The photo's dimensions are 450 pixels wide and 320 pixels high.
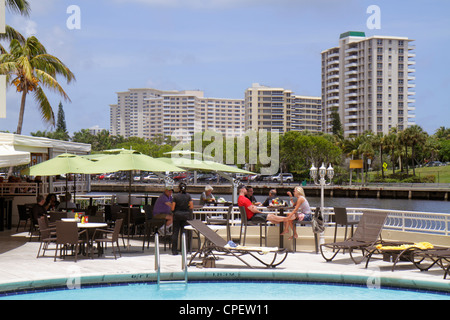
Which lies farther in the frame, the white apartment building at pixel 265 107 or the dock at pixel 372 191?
the white apartment building at pixel 265 107

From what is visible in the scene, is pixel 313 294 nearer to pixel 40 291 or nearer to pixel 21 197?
pixel 40 291

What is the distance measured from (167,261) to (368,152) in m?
82.3

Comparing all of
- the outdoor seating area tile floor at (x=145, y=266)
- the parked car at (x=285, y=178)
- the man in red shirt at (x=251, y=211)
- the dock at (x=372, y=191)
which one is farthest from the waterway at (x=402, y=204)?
the outdoor seating area tile floor at (x=145, y=266)

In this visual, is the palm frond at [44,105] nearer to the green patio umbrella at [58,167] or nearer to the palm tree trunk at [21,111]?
the palm tree trunk at [21,111]

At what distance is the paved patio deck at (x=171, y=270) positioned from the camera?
8789 mm

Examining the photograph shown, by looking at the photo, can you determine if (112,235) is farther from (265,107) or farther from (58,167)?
(265,107)

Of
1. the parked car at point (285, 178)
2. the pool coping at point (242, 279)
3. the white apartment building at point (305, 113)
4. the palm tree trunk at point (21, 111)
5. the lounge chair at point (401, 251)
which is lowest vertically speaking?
the parked car at point (285, 178)

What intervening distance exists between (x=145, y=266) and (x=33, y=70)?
19.0 m

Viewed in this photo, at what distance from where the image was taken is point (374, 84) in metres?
135

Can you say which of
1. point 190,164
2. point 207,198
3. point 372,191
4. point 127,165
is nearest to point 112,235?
point 127,165

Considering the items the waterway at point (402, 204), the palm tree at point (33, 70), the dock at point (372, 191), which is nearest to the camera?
the palm tree at point (33, 70)

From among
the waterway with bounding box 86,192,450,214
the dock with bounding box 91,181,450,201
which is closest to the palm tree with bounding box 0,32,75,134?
the waterway with bounding box 86,192,450,214

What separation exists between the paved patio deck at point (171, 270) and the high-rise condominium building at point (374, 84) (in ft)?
415

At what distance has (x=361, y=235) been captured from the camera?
37.9 ft
